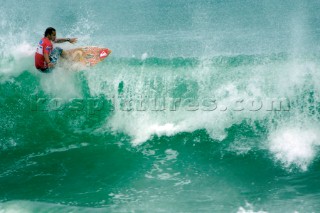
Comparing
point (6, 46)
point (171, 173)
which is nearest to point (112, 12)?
point (6, 46)

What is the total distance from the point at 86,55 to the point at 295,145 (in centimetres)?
564

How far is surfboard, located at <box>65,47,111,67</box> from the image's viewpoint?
34.9 ft

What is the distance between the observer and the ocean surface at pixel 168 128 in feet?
24.2

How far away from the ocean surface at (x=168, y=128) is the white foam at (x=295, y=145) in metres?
0.02

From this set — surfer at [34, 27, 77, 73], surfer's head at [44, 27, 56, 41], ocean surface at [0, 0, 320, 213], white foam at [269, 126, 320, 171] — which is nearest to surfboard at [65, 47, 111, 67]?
ocean surface at [0, 0, 320, 213]

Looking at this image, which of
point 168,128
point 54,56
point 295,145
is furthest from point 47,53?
point 295,145

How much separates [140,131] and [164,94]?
1.92 meters

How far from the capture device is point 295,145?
8516mm

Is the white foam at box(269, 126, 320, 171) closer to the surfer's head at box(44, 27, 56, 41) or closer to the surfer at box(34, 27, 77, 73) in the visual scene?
the surfer at box(34, 27, 77, 73)

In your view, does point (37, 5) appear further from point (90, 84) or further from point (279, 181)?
point (279, 181)

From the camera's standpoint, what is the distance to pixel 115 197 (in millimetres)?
7391

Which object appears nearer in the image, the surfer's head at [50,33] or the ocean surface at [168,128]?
the ocean surface at [168,128]

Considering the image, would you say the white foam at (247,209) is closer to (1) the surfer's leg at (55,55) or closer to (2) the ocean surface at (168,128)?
(2) the ocean surface at (168,128)

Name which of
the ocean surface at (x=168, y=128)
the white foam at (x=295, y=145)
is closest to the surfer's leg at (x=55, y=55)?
the ocean surface at (x=168, y=128)
